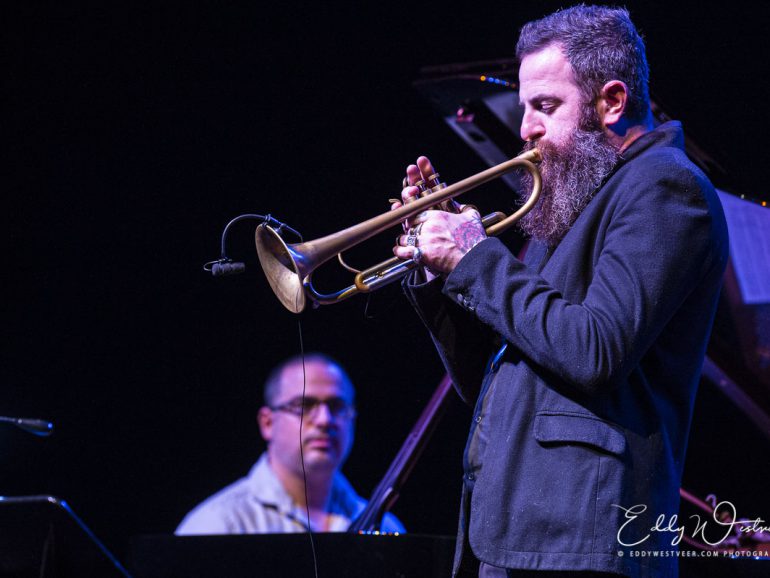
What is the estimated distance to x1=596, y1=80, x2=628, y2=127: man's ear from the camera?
7.67 feet

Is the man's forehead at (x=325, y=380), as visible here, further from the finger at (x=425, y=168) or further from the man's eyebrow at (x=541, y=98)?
the man's eyebrow at (x=541, y=98)

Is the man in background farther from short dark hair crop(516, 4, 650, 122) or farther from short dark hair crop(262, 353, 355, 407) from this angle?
short dark hair crop(516, 4, 650, 122)

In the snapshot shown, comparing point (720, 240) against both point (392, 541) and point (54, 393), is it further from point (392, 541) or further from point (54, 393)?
point (54, 393)

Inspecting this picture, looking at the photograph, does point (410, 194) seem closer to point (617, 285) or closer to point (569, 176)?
point (569, 176)

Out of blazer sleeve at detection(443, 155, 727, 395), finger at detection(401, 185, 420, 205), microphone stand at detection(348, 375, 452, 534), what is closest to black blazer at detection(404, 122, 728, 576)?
blazer sleeve at detection(443, 155, 727, 395)

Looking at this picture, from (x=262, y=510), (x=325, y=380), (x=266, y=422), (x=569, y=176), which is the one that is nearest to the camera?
(x=569, y=176)

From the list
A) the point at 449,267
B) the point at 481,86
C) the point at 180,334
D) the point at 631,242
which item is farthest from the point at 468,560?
the point at 180,334

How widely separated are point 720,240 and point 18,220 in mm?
4377

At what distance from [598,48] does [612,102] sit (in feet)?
0.50

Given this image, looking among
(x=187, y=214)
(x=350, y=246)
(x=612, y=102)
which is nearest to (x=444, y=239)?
(x=350, y=246)

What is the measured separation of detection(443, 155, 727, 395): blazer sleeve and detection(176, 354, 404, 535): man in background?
10.2ft

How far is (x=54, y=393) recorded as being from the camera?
532 centimetres

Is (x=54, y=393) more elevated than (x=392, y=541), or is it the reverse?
(x=54, y=393)

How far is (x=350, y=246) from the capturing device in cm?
237
